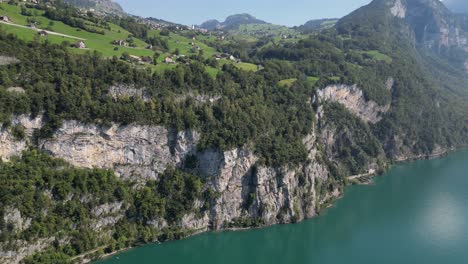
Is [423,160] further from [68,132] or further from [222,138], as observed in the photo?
[68,132]

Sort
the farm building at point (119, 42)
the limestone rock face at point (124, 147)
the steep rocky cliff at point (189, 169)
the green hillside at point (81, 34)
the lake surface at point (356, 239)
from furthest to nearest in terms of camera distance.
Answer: the farm building at point (119, 42)
the green hillside at point (81, 34)
the lake surface at point (356, 239)
the limestone rock face at point (124, 147)
the steep rocky cliff at point (189, 169)

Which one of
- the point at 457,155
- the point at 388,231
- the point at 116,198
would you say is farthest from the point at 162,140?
the point at 457,155

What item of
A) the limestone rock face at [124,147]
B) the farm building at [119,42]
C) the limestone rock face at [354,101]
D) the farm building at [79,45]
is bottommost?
the limestone rock face at [124,147]

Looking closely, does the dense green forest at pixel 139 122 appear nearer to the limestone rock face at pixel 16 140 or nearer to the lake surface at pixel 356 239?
the limestone rock face at pixel 16 140

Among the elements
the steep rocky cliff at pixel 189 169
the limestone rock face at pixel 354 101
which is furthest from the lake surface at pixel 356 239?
the limestone rock face at pixel 354 101

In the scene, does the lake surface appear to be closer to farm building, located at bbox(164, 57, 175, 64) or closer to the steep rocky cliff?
the steep rocky cliff
